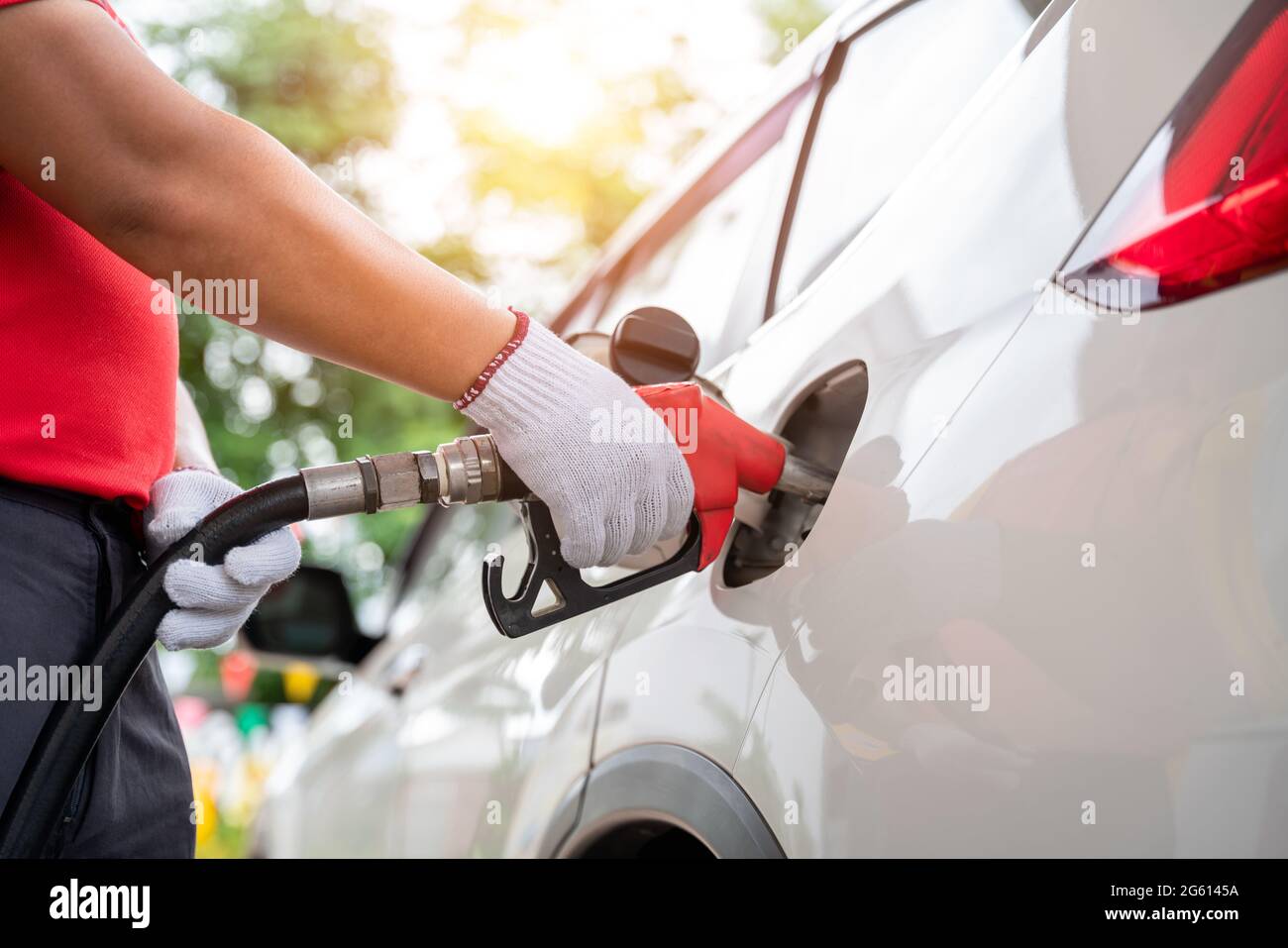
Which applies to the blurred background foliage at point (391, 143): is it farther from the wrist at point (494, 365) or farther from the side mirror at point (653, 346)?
the wrist at point (494, 365)

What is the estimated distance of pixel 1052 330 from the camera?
1070mm

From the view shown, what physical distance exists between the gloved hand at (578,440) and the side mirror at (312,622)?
2265mm

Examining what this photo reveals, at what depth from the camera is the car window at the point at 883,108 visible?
1567 millimetres


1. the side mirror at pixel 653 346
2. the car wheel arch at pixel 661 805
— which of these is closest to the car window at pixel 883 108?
the side mirror at pixel 653 346

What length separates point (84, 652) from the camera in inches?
53.9

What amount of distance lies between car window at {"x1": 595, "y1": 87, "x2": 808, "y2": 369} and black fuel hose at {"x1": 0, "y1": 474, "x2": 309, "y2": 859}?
0.82 meters

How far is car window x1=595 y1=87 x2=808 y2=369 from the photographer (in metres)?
2.00

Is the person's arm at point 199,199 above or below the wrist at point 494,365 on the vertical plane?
above

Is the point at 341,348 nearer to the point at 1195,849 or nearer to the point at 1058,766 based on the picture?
the point at 1058,766

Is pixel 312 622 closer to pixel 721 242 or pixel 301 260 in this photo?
pixel 721 242

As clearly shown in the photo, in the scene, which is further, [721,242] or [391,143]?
[391,143]

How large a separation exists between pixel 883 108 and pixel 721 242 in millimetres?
513

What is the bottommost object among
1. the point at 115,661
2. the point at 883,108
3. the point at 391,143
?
the point at 115,661

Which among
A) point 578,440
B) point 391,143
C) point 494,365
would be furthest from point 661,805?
point 391,143
